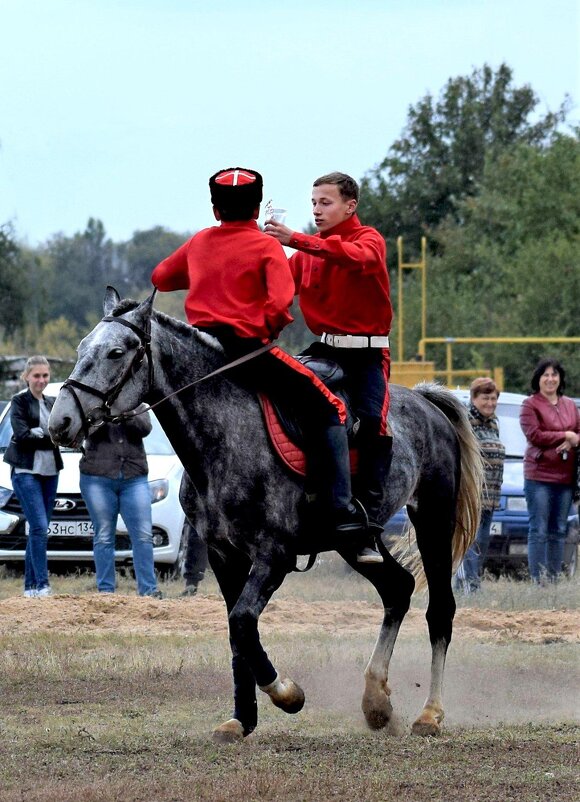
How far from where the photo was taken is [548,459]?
14.4 meters

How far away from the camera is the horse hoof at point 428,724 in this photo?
26.5ft

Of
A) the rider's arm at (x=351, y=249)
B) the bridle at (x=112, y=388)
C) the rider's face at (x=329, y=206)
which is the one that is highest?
the rider's face at (x=329, y=206)

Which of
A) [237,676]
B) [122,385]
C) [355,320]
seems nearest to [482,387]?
[355,320]

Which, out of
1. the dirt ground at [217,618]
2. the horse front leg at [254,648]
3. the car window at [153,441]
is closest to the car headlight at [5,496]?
the car window at [153,441]

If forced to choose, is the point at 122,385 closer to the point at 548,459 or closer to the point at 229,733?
the point at 229,733

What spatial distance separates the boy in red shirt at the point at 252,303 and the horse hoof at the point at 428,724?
1.23 m

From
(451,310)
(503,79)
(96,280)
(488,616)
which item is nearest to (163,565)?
(488,616)

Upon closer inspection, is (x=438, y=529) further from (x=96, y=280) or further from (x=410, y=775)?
(x=96, y=280)

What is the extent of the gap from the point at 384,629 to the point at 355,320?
5.72ft

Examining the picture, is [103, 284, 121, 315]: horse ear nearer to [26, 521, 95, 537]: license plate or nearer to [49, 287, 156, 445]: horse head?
[49, 287, 156, 445]: horse head

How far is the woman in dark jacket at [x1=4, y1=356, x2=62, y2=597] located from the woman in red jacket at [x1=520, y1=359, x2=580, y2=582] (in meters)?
4.34

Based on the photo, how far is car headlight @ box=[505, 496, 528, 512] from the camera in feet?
52.1

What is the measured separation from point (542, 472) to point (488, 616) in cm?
228

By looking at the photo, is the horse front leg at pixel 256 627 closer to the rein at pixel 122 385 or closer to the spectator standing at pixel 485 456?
the rein at pixel 122 385
